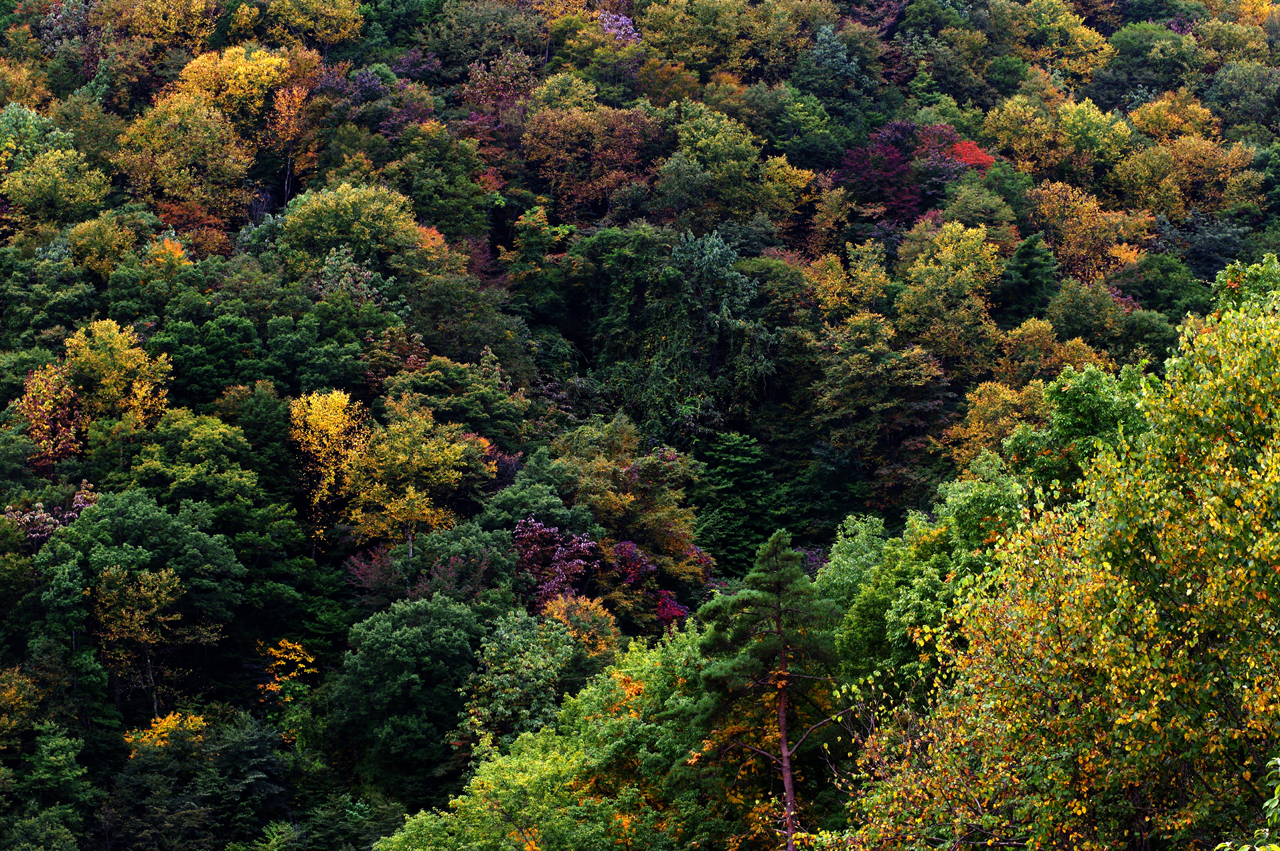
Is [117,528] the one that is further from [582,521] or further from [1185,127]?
[1185,127]

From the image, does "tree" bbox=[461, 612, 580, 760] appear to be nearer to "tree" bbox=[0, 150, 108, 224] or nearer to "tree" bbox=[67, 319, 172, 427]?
"tree" bbox=[67, 319, 172, 427]

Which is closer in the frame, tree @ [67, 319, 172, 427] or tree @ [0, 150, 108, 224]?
tree @ [67, 319, 172, 427]

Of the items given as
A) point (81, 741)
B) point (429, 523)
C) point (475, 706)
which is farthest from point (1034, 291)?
point (81, 741)

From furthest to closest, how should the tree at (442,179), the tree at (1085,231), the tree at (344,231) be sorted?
the tree at (1085,231)
the tree at (442,179)
the tree at (344,231)

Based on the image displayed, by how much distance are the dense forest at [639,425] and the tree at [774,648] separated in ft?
0.27

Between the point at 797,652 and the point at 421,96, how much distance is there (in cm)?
4665

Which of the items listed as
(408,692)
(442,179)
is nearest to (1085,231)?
(442,179)

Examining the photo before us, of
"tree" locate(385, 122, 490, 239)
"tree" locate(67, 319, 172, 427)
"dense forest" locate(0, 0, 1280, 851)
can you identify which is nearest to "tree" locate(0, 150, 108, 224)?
"dense forest" locate(0, 0, 1280, 851)

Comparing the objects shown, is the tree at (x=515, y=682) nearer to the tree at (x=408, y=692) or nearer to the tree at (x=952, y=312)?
the tree at (x=408, y=692)

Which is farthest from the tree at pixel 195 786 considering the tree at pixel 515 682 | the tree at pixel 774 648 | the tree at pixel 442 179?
the tree at pixel 442 179

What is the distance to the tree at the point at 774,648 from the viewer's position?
21484mm

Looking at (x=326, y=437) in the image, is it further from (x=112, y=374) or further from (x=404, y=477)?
(x=112, y=374)

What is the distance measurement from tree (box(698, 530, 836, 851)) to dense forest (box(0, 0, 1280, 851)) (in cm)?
8

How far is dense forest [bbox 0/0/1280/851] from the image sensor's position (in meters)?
14.5
